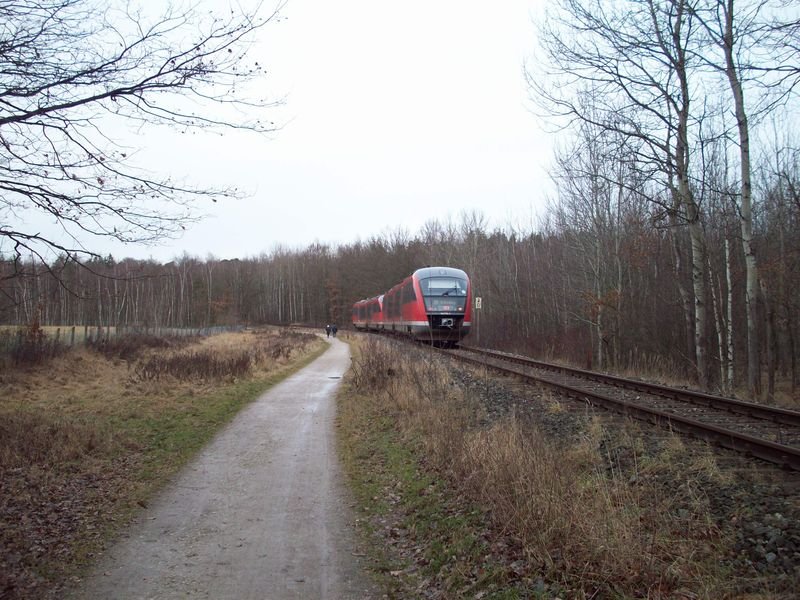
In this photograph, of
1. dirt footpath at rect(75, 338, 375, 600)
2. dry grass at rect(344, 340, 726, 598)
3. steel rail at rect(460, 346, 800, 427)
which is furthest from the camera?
steel rail at rect(460, 346, 800, 427)

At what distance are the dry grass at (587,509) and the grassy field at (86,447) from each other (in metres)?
3.42

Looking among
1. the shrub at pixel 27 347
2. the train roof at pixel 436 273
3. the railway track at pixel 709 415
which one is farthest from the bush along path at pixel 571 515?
the train roof at pixel 436 273

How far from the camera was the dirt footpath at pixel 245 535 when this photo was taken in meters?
4.04

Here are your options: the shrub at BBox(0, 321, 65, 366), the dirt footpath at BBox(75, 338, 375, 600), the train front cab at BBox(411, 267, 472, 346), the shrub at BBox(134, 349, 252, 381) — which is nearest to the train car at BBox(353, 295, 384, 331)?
the train front cab at BBox(411, 267, 472, 346)

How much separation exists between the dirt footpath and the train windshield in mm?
15518

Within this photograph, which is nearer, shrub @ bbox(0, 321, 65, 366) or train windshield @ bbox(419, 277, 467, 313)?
shrub @ bbox(0, 321, 65, 366)

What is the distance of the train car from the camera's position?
40766 mm

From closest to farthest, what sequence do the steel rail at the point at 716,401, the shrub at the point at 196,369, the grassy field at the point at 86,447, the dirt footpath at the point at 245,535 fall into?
the dirt footpath at the point at 245,535 → the grassy field at the point at 86,447 → the steel rail at the point at 716,401 → the shrub at the point at 196,369

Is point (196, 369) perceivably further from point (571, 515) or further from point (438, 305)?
point (571, 515)

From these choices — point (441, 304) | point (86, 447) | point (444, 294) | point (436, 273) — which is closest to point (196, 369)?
point (86, 447)

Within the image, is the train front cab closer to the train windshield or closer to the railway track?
the train windshield

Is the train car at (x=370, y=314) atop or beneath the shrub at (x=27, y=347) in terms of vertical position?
atop

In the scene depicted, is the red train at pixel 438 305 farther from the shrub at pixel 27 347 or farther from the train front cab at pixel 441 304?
the shrub at pixel 27 347

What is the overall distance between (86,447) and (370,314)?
131 ft
